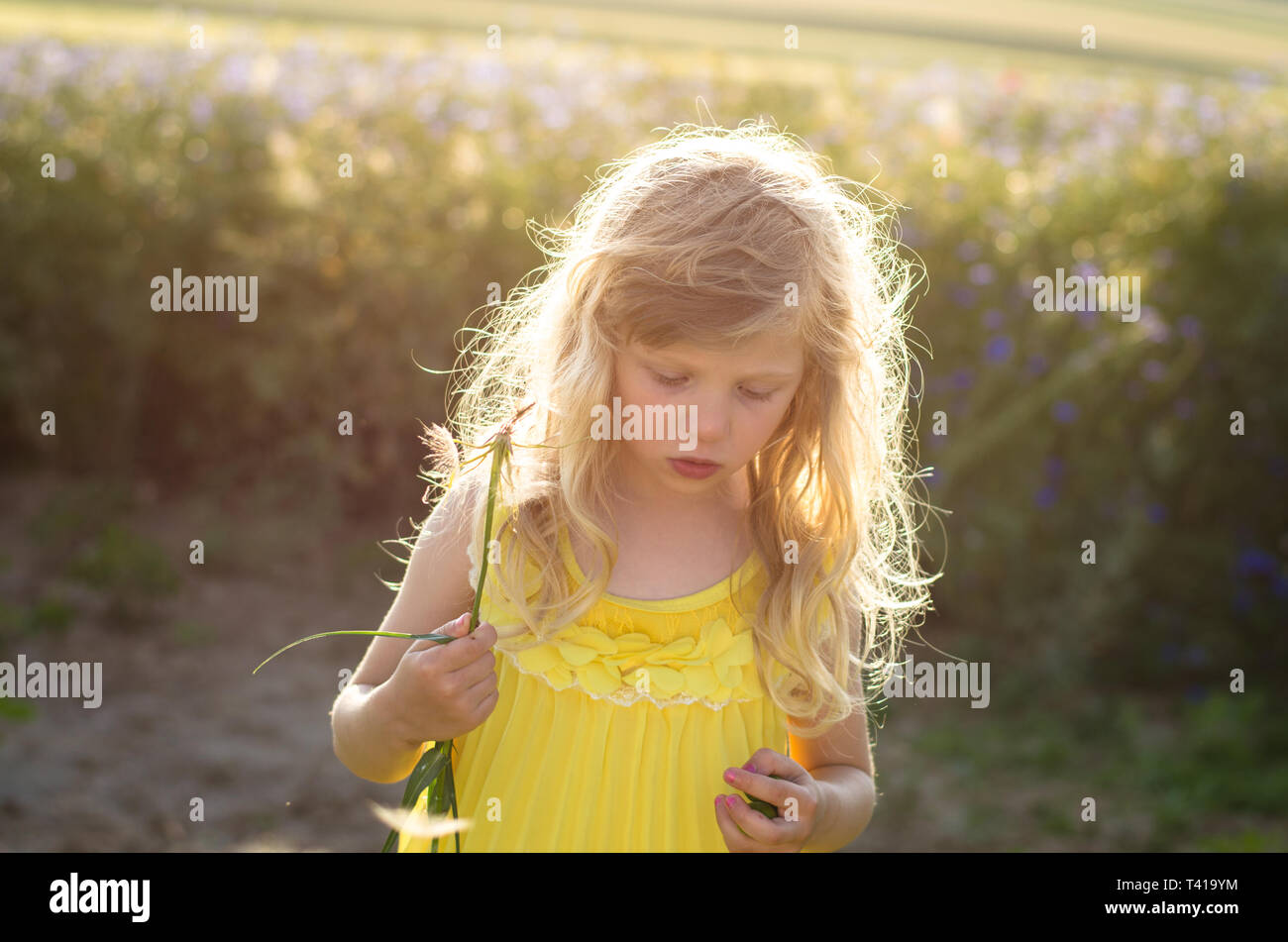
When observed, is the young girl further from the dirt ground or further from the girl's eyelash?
the dirt ground

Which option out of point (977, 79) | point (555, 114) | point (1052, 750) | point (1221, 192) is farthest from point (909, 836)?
point (977, 79)

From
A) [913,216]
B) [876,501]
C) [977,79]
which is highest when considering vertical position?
[977,79]

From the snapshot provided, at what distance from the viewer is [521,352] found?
202 centimetres

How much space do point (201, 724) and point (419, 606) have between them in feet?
8.22

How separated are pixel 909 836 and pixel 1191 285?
7.37 ft

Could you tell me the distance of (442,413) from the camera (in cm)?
468

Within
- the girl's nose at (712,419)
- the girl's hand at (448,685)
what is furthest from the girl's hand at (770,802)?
the girl's nose at (712,419)

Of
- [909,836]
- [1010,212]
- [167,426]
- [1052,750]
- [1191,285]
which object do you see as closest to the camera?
[909,836]

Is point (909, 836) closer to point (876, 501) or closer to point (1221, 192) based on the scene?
point (876, 501)

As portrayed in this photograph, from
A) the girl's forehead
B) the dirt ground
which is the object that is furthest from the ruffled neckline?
the dirt ground

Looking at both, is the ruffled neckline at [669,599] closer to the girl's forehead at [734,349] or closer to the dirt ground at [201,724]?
the girl's forehead at [734,349]

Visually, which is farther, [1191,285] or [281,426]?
[281,426]
